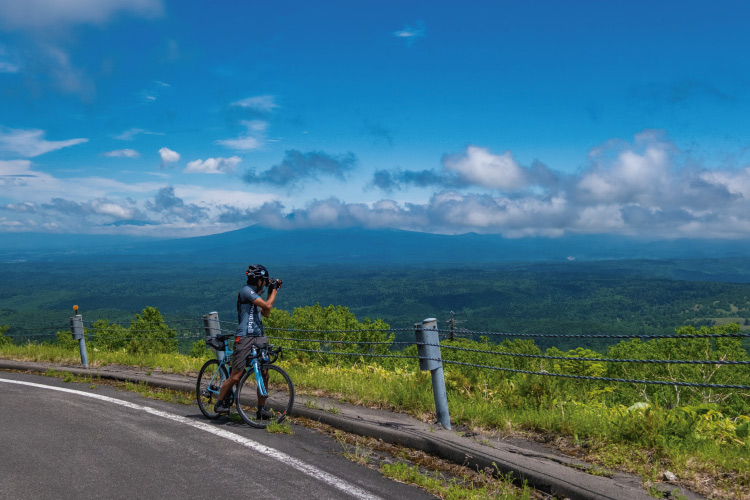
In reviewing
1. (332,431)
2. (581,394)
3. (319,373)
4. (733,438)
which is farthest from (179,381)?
(733,438)

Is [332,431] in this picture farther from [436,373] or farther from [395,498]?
[395,498]

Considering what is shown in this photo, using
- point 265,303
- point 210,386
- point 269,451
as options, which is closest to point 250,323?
point 265,303

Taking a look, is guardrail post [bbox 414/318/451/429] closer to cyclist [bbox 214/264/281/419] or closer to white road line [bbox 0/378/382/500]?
white road line [bbox 0/378/382/500]

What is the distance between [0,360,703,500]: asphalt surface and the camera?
442 cm

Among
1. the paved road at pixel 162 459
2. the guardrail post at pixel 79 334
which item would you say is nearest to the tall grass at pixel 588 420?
the paved road at pixel 162 459

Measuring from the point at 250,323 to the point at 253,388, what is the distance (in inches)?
77.5

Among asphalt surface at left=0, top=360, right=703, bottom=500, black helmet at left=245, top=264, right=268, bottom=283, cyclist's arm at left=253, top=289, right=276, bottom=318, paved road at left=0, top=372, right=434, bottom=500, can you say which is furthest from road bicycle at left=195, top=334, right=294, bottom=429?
black helmet at left=245, top=264, right=268, bottom=283

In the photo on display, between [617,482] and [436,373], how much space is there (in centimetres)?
251

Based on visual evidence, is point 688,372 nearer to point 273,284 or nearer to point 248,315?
point 273,284

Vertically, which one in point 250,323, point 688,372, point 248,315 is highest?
point 248,315

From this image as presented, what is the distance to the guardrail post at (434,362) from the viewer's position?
21.4ft

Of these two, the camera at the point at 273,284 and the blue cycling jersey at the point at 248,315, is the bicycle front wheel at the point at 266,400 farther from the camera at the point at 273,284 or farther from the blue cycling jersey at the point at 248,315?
the camera at the point at 273,284

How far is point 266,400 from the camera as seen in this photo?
7746 millimetres

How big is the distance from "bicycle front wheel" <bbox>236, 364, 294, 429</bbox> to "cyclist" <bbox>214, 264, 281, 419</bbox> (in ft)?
0.17
